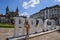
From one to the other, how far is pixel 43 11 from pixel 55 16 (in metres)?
8.33

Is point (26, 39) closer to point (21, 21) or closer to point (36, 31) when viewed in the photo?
point (21, 21)

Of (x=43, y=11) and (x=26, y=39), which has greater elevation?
(x=43, y=11)

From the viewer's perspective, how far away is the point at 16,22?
1163 cm

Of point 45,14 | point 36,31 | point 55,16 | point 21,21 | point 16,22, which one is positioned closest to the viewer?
point 16,22

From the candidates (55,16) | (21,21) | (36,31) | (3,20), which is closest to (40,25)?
(36,31)

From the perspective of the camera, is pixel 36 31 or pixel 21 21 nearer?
pixel 21 21

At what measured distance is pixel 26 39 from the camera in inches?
403

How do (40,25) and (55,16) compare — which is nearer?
(40,25)

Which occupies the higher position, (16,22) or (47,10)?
(47,10)

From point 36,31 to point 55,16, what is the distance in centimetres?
5006

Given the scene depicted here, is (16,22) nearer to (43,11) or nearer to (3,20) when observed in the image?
(43,11)

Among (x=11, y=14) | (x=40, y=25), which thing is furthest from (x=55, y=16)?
(x=40, y=25)

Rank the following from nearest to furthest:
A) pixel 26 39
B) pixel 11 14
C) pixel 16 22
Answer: pixel 26 39 < pixel 16 22 < pixel 11 14

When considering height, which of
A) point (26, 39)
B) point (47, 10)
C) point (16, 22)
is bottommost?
point (26, 39)
